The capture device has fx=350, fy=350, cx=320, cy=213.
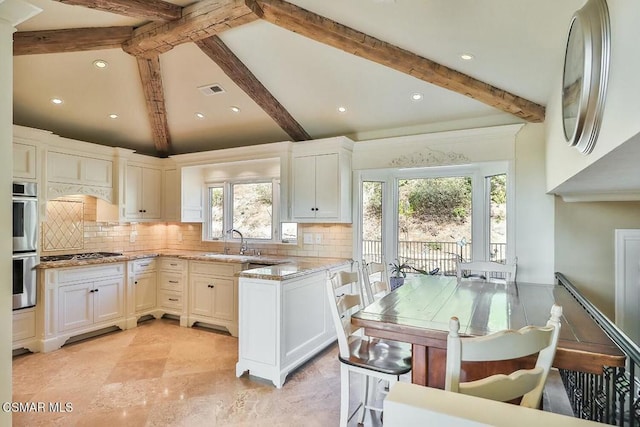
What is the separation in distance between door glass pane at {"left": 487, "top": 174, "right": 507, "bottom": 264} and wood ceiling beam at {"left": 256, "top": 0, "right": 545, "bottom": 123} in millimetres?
870

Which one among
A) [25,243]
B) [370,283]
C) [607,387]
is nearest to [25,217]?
[25,243]

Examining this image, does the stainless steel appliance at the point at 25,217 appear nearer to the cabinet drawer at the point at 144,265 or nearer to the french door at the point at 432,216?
the cabinet drawer at the point at 144,265

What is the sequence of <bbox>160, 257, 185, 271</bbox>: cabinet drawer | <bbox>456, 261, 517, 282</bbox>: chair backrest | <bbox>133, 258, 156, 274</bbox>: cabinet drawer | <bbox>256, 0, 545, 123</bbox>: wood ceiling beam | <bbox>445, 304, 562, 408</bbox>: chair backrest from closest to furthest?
<bbox>445, 304, 562, 408</bbox>: chair backrest → <bbox>256, 0, 545, 123</bbox>: wood ceiling beam → <bbox>456, 261, 517, 282</bbox>: chair backrest → <bbox>133, 258, 156, 274</bbox>: cabinet drawer → <bbox>160, 257, 185, 271</bbox>: cabinet drawer

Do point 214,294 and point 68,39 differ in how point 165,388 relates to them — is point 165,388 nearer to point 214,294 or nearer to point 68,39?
point 214,294

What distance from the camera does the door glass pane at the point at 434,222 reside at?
411 centimetres

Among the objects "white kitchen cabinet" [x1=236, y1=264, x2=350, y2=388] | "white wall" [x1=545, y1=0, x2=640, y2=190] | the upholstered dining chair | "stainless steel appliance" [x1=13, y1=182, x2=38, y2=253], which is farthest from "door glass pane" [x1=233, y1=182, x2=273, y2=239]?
"white wall" [x1=545, y1=0, x2=640, y2=190]

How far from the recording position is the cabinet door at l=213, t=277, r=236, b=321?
428cm

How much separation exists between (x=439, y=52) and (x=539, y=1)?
2.83 ft

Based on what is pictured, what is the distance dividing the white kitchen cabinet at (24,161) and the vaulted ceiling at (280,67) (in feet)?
2.12

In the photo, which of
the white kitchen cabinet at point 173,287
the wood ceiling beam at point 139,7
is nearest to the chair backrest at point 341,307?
the wood ceiling beam at point 139,7

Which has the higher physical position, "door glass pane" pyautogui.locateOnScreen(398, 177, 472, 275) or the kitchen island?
"door glass pane" pyautogui.locateOnScreen(398, 177, 472, 275)

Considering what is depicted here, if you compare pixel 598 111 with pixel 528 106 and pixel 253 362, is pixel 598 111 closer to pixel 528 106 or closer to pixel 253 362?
pixel 528 106

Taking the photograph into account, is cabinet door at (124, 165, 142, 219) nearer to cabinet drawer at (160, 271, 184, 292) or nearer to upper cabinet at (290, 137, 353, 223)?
cabinet drawer at (160, 271, 184, 292)

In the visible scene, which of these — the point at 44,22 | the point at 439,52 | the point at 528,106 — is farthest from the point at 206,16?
the point at 528,106
